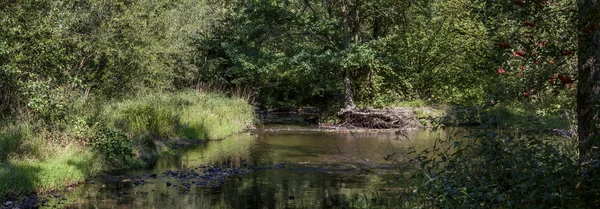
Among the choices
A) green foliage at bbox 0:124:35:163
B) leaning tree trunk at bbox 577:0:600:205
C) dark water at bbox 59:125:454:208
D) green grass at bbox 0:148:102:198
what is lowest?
dark water at bbox 59:125:454:208

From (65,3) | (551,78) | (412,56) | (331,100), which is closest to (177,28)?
(331,100)

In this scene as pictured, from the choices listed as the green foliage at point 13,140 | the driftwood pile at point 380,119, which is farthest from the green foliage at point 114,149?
the driftwood pile at point 380,119

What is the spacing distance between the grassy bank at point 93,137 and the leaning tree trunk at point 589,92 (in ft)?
30.0

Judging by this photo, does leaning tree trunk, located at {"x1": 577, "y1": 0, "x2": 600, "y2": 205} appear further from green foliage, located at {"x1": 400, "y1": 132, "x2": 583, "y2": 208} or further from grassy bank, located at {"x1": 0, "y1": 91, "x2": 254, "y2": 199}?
grassy bank, located at {"x1": 0, "y1": 91, "x2": 254, "y2": 199}

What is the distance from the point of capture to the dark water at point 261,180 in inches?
435

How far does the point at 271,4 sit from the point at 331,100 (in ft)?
35.7

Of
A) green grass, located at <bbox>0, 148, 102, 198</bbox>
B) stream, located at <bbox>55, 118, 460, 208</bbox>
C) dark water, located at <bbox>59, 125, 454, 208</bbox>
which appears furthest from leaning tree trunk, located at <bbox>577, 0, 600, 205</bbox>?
green grass, located at <bbox>0, 148, 102, 198</bbox>

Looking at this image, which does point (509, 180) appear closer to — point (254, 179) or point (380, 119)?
point (254, 179)

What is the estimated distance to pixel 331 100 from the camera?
38344 millimetres

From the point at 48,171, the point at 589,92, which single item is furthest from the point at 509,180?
the point at 48,171

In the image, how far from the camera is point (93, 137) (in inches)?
583

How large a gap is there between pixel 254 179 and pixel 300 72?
60.4 feet

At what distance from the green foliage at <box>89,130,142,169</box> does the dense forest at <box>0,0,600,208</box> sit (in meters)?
0.04

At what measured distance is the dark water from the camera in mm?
11039
